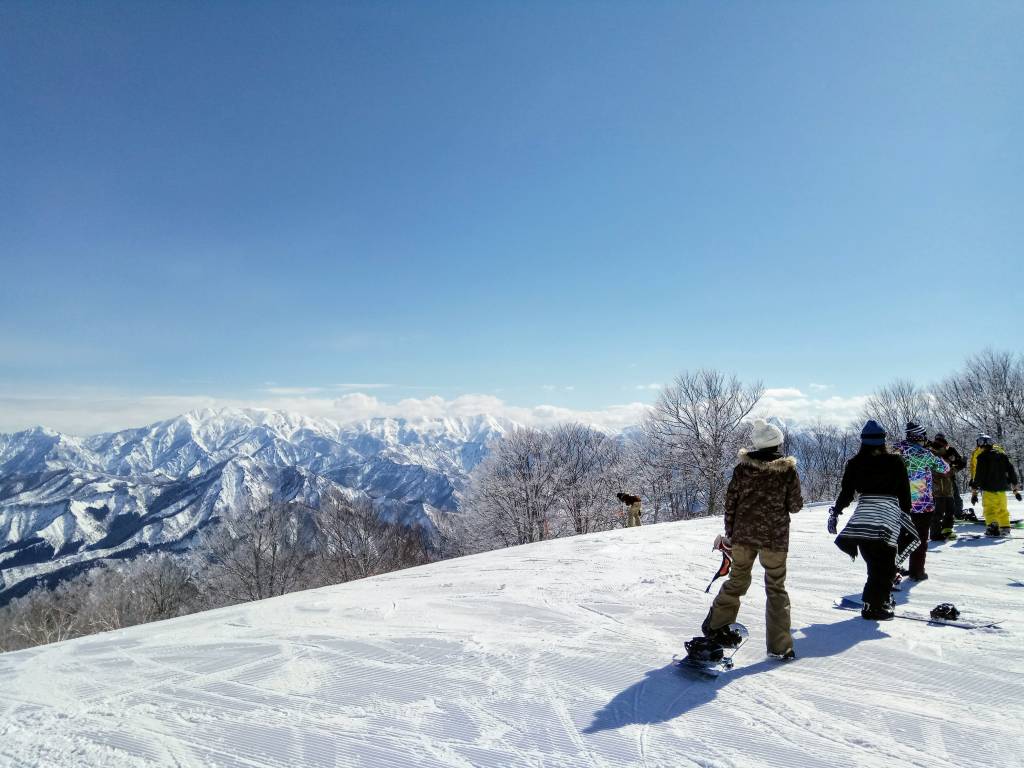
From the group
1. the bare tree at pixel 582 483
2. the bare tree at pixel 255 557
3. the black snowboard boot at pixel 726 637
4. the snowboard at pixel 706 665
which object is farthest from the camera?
the bare tree at pixel 582 483

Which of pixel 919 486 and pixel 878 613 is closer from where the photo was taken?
pixel 878 613

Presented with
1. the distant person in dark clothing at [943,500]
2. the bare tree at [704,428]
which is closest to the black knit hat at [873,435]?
the distant person in dark clothing at [943,500]

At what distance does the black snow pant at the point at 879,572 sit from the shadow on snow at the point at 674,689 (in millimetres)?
469

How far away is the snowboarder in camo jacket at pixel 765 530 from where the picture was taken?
158 inches

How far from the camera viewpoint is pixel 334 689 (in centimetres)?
395

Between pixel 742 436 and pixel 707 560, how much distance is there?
2795 centimetres

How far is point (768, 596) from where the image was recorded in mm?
4070

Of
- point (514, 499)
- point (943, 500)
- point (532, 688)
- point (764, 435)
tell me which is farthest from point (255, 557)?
point (764, 435)

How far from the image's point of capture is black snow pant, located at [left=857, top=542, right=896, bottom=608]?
16.4 feet

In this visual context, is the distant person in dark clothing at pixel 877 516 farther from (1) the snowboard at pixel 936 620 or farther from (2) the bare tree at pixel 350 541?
(2) the bare tree at pixel 350 541

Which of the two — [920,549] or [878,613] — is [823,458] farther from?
[878,613]

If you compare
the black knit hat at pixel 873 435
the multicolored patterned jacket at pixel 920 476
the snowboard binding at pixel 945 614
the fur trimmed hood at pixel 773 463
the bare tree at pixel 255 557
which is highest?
the black knit hat at pixel 873 435

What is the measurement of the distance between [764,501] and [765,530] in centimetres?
24

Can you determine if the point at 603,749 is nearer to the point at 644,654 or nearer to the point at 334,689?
the point at 644,654
